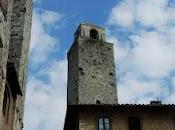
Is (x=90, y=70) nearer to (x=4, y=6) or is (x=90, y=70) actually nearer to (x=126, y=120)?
(x=126, y=120)

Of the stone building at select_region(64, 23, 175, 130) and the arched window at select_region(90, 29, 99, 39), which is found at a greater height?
the arched window at select_region(90, 29, 99, 39)

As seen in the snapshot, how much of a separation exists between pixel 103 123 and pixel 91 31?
2666 cm

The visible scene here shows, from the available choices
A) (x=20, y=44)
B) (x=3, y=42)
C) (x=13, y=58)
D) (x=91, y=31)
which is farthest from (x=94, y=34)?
(x=3, y=42)

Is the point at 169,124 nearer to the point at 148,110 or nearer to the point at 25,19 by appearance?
the point at 148,110

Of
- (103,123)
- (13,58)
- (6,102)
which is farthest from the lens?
(13,58)

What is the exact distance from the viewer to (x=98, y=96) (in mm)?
42875

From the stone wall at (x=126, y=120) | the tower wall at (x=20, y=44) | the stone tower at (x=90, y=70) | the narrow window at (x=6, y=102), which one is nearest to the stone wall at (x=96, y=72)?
the stone tower at (x=90, y=70)

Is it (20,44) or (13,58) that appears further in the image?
(20,44)

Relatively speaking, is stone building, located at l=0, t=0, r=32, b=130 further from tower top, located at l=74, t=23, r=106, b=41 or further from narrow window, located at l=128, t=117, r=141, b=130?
tower top, located at l=74, t=23, r=106, b=41

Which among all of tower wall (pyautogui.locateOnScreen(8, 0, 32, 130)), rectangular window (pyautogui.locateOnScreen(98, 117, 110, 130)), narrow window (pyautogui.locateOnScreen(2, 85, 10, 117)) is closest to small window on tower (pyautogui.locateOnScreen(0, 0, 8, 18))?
narrow window (pyautogui.locateOnScreen(2, 85, 10, 117))

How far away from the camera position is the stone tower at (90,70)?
42.6 meters

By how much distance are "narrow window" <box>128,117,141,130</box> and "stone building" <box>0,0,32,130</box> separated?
558cm

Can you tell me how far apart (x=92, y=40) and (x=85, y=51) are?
192 centimetres

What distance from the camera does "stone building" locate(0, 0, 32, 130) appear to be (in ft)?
60.0
